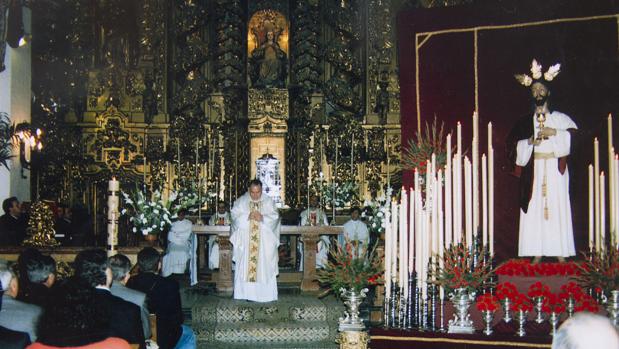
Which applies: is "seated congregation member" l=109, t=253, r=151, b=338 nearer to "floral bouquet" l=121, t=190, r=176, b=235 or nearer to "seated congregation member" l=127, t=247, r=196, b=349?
"seated congregation member" l=127, t=247, r=196, b=349

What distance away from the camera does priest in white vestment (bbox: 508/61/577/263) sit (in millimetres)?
10008

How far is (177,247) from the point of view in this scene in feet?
50.0

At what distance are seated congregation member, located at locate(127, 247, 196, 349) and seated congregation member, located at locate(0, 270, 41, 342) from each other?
6.63 ft

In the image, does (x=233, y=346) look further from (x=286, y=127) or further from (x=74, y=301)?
(x=286, y=127)

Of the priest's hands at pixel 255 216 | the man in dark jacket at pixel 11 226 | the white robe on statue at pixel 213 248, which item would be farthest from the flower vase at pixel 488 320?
the man in dark jacket at pixel 11 226

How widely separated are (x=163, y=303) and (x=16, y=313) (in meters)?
2.36

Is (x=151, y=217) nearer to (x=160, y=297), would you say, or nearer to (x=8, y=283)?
(x=160, y=297)

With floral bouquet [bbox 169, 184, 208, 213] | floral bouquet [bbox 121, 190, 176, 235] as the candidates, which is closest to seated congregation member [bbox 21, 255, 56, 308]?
floral bouquet [bbox 121, 190, 176, 235]

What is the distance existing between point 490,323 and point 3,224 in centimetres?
945

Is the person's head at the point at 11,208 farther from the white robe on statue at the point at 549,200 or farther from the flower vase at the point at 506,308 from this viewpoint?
the flower vase at the point at 506,308

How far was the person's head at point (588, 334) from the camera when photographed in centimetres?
308

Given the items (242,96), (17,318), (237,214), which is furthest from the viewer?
(242,96)

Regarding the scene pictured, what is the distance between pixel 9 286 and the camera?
5328mm

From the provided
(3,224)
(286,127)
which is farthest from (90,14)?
(3,224)
